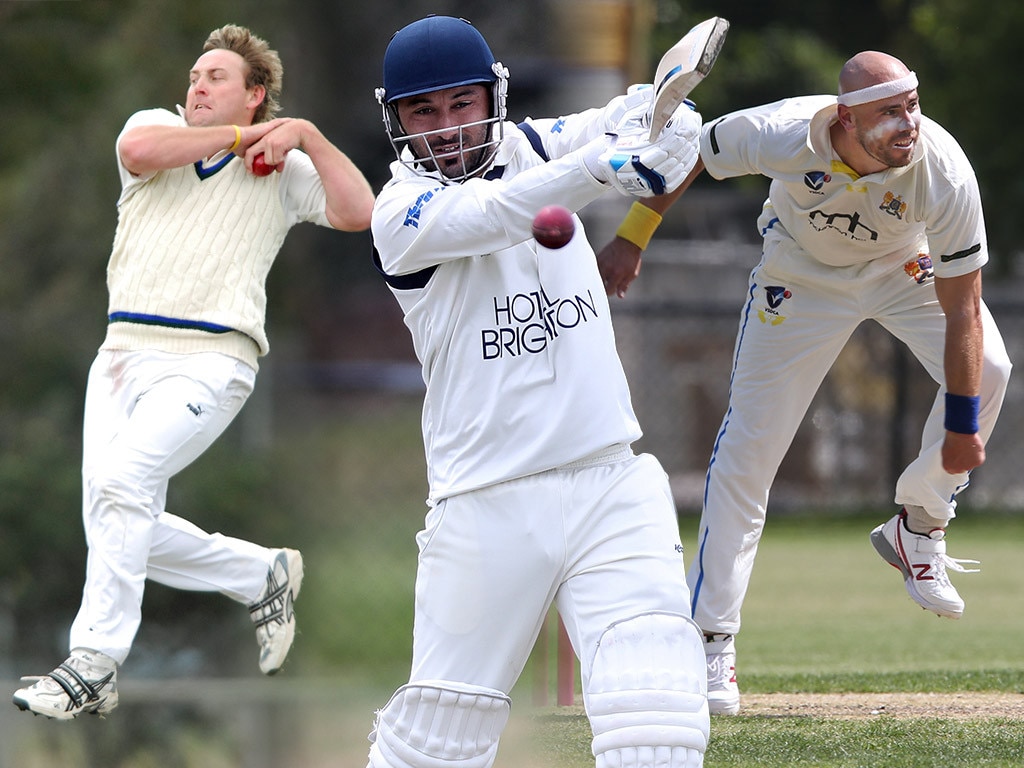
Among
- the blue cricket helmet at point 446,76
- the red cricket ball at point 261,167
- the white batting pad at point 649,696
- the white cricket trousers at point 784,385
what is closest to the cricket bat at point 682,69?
the blue cricket helmet at point 446,76

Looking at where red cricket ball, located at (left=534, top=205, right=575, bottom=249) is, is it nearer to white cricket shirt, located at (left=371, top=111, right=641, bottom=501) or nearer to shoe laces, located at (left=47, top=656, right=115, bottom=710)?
white cricket shirt, located at (left=371, top=111, right=641, bottom=501)

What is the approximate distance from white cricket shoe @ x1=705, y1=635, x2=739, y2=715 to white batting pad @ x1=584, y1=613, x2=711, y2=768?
1.60m

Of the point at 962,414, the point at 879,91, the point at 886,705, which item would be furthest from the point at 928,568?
the point at 879,91

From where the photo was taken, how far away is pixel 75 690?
14.3ft

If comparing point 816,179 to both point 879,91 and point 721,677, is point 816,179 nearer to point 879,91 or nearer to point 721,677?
point 879,91

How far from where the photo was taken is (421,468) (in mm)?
10844

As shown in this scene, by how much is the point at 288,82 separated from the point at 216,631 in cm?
383

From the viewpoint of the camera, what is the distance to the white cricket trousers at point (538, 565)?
3.14 m

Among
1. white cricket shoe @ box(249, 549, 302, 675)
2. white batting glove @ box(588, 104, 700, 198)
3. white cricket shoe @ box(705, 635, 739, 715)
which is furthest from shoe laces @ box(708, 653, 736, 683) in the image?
white batting glove @ box(588, 104, 700, 198)

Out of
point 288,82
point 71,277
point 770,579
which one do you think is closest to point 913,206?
point 770,579

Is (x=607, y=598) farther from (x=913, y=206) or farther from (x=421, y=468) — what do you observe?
(x=421, y=468)

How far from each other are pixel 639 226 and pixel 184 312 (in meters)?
1.44

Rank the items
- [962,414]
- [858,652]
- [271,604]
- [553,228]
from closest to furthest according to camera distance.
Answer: [553,228]
[962,414]
[271,604]
[858,652]

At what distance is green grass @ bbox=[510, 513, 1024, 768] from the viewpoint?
411cm
